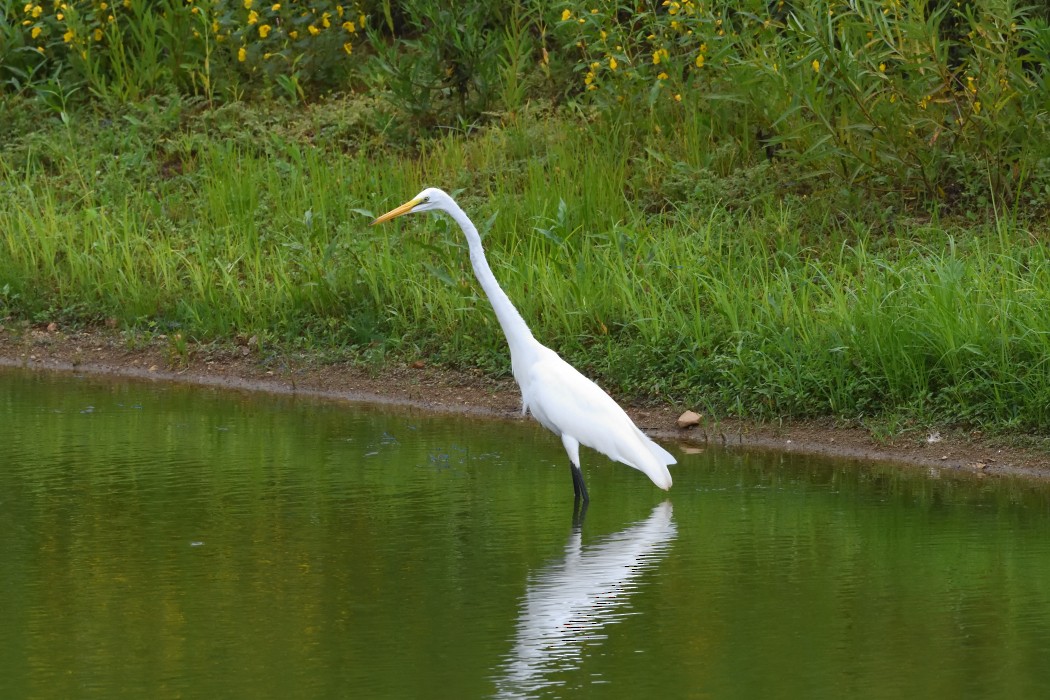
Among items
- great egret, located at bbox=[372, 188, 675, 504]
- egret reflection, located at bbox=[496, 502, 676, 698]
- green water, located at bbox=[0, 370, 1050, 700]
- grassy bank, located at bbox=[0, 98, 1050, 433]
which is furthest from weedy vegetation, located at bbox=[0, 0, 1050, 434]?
egret reflection, located at bbox=[496, 502, 676, 698]

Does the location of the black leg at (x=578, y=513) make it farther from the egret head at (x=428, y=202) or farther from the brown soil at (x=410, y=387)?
the egret head at (x=428, y=202)

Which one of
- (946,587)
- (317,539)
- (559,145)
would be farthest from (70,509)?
(559,145)

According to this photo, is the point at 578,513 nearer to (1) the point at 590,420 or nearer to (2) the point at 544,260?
(1) the point at 590,420

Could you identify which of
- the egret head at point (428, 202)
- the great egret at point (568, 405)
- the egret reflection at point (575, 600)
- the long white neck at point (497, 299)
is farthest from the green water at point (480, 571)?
the egret head at point (428, 202)

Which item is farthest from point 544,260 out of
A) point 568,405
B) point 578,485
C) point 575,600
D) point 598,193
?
point 575,600

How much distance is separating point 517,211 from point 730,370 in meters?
2.19

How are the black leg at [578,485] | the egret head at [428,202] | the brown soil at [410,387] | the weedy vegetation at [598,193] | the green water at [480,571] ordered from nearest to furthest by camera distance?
the green water at [480,571], the black leg at [578,485], the egret head at [428,202], the brown soil at [410,387], the weedy vegetation at [598,193]

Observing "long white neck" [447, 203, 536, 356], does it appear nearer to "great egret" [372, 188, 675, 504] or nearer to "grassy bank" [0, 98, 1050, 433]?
"great egret" [372, 188, 675, 504]

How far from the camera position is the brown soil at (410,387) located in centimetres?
678

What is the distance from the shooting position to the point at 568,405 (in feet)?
20.5

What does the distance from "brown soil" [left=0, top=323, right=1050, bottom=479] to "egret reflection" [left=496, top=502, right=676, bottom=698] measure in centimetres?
129

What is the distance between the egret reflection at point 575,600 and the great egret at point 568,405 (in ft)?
0.87

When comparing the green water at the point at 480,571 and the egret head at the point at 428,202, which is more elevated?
the egret head at the point at 428,202

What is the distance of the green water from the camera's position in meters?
4.23
